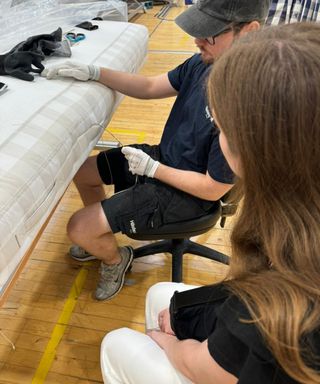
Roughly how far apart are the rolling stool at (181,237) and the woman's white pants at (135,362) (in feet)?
1.31

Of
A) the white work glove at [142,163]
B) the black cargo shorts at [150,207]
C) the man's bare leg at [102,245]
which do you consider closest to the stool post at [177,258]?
the man's bare leg at [102,245]

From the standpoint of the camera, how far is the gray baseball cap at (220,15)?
1036 millimetres

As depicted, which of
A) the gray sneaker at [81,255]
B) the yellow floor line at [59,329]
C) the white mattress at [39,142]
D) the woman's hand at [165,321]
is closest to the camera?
the white mattress at [39,142]

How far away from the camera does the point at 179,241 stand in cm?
152

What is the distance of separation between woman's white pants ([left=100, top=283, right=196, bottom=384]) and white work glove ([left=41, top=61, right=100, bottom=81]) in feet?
2.43

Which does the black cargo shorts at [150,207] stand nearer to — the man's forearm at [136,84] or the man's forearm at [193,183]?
the man's forearm at [193,183]

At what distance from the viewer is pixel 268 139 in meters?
0.54

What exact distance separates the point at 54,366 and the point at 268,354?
97 cm

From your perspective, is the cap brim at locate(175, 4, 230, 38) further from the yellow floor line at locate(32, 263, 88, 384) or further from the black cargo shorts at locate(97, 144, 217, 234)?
the yellow floor line at locate(32, 263, 88, 384)

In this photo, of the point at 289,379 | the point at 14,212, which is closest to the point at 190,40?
the point at 14,212

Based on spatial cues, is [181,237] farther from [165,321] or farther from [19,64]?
[19,64]

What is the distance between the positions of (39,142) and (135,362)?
1.71ft

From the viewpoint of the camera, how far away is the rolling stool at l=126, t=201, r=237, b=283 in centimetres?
124

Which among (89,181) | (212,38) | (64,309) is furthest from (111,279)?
(212,38)
